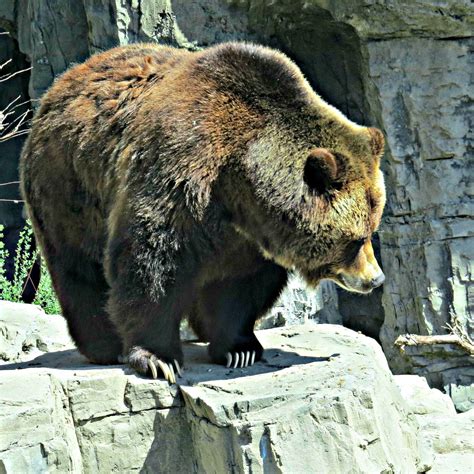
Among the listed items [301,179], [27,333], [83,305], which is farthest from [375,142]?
[27,333]

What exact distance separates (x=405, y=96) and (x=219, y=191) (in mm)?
3754

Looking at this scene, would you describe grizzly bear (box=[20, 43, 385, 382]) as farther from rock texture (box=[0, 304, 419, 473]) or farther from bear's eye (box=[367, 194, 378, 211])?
rock texture (box=[0, 304, 419, 473])

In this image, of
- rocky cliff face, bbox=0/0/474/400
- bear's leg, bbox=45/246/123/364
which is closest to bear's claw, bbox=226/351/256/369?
bear's leg, bbox=45/246/123/364

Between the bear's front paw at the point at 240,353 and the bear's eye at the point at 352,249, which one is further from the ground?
the bear's eye at the point at 352,249

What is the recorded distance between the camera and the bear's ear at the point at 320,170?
471 cm

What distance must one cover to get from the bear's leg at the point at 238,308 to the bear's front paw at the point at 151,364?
0.39m

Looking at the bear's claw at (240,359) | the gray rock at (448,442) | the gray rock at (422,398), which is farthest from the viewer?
the gray rock at (422,398)

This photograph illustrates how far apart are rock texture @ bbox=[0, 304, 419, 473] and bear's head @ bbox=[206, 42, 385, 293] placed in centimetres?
53

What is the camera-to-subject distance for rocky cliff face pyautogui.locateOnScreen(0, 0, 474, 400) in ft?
26.2

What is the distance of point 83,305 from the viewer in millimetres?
5363

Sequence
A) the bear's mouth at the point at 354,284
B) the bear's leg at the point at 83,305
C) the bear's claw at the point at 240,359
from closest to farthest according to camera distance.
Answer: the bear's mouth at the point at 354,284 → the bear's claw at the point at 240,359 → the bear's leg at the point at 83,305

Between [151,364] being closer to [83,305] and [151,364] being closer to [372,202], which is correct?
[83,305]

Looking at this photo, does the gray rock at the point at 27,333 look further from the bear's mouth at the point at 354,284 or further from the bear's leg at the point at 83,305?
the bear's mouth at the point at 354,284

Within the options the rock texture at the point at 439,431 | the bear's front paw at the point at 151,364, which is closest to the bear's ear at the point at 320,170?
the bear's front paw at the point at 151,364
